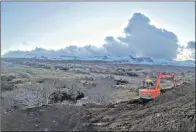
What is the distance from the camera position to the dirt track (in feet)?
29.0

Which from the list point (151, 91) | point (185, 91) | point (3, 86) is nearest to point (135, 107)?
point (151, 91)

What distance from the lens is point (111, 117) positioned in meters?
10.3

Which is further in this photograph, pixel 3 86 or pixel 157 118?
pixel 3 86

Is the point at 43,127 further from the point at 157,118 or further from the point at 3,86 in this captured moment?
the point at 3,86

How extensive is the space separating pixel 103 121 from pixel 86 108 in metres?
1.78

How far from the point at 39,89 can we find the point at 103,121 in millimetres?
7399

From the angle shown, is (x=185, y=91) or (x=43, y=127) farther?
(x=185, y=91)

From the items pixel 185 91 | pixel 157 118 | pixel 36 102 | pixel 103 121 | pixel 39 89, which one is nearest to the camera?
pixel 157 118

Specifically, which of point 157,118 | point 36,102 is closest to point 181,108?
point 157,118

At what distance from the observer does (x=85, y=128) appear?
9.30 metres

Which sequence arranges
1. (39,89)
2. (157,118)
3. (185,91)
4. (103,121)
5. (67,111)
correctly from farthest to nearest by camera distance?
(39,89)
(185,91)
(67,111)
(103,121)
(157,118)

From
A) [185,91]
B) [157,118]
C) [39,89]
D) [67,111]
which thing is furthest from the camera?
[39,89]

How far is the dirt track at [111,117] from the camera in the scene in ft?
29.0

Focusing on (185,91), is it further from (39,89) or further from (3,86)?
(3,86)
